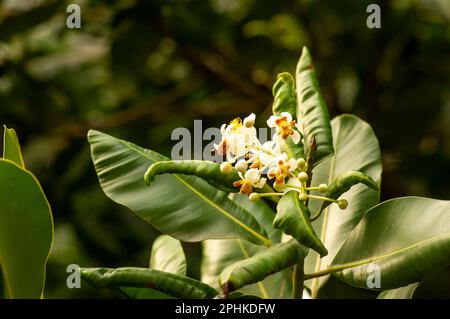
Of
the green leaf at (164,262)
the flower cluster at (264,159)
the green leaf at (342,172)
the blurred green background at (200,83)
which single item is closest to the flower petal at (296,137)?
the flower cluster at (264,159)

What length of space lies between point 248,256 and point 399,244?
31cm

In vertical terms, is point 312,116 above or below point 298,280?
above

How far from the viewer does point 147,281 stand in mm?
868

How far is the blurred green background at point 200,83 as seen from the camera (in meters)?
2.14

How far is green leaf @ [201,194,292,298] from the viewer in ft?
3.67

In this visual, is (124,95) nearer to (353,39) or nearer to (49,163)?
(49,163)

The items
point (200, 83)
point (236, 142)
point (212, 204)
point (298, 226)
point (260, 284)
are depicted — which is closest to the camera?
point (298, 226)

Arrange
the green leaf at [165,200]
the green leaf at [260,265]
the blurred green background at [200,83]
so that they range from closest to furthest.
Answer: the green leaf at [260,265] < the green leaf at [165,200] < the blurred green background at [200,83]

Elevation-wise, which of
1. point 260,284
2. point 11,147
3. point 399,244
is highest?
point 11,147

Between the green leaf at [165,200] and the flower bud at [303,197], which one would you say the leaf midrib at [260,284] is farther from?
the flower bud at [303,197]

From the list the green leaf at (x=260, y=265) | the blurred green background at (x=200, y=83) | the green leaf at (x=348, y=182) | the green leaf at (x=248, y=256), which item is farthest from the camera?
the blurred green background at (x=200, y=83)

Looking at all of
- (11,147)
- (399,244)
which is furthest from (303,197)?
(11,147)

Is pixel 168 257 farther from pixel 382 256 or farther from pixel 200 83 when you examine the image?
pixel 200 83

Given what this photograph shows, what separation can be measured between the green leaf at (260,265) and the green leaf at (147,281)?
67 millimetres
